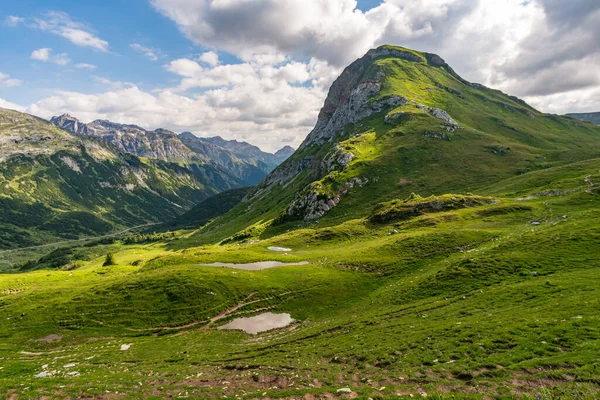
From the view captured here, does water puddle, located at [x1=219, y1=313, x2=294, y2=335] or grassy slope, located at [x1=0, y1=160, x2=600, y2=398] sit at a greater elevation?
grassy slope, located at [x1=0, y1=160, x2=600, y2=398]

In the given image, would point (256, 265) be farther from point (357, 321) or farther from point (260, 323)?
point (357, 321)

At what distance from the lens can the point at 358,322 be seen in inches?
1587

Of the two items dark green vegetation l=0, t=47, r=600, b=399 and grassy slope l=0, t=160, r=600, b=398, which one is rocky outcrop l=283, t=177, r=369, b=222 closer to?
dark green vegetation l=0, t=47, r=600, b=399

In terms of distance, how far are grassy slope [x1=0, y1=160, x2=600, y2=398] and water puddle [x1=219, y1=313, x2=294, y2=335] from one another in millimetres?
2010

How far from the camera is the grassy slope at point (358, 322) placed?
22.2m

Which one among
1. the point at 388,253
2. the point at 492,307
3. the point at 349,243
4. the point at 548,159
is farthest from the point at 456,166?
the point at 492,307

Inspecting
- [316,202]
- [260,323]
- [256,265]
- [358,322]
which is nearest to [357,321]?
[358,322]

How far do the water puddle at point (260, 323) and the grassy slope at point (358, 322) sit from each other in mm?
2010

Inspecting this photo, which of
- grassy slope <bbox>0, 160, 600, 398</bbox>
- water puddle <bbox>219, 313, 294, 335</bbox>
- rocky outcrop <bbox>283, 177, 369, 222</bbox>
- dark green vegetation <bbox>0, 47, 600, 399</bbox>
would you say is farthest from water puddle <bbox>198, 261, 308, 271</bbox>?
rocky outcrop <bbox>283, 177, 369, 222</bbox>

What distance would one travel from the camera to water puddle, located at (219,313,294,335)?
47688mm

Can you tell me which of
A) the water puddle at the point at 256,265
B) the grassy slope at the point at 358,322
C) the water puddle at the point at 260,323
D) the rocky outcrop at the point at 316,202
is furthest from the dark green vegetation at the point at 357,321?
the rocky outcrop at the point at 316,202

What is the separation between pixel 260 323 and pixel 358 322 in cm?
1787

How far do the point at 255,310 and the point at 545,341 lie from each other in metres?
42.4

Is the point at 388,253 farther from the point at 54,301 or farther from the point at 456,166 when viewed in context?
the point at 456,166
